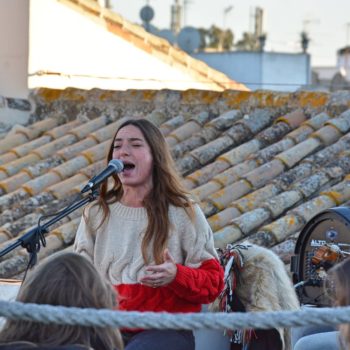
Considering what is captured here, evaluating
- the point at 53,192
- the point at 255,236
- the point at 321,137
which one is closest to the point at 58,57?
the point at 53,192

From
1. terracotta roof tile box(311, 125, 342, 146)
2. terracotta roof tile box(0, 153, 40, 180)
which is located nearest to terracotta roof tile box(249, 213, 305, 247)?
terracotta roof tile box(311, 125, 342, 146)

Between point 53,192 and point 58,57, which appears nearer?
point 53,192

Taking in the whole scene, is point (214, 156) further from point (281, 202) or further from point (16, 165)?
point (16, 165)

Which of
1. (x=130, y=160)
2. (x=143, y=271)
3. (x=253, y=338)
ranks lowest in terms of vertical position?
(x=253, y=338)

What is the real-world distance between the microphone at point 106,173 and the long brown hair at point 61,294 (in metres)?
1.00

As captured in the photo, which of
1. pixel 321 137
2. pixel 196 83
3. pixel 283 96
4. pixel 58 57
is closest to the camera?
pixel 321 137

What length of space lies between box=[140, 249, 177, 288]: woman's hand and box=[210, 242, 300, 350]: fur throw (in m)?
0.62

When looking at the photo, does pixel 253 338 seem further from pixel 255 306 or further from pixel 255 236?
pixel 255 236

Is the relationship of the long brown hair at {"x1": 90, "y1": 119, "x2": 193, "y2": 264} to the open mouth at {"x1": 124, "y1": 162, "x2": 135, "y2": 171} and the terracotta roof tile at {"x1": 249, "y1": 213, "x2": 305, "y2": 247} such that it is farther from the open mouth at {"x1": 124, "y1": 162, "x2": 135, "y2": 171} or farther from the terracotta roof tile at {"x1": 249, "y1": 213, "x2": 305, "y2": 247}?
the terracotta roof tile at {"x1": 249, "y1": 213, "x2": 305, "y2": 247}

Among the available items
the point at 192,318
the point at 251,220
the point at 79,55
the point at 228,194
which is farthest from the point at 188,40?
the point at 192,318

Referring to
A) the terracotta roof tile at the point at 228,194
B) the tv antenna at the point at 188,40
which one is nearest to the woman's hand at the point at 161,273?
the terracotta roof tile at the point at 228,194

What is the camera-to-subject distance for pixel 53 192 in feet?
23.3

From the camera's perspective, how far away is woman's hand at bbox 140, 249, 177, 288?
412 centimetres

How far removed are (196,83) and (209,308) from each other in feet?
21.1
